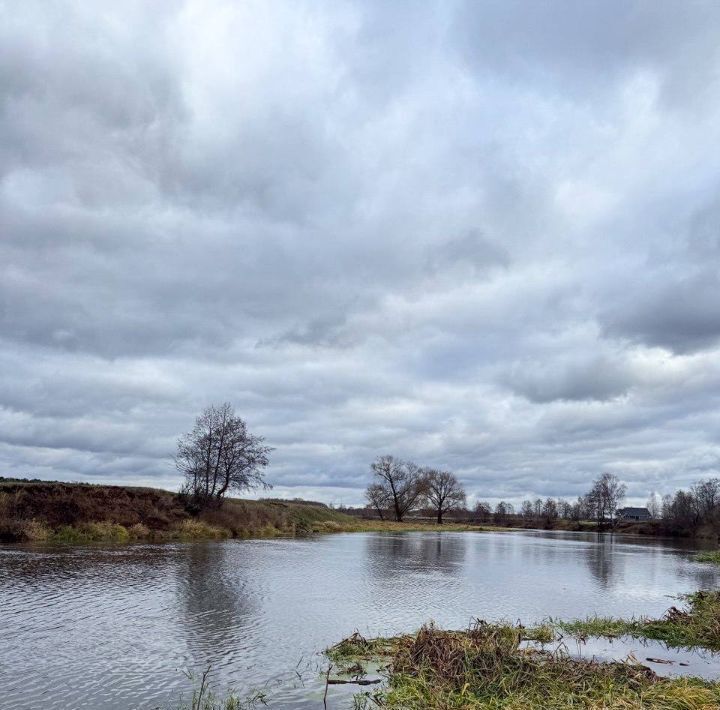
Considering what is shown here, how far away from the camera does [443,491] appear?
120 meters

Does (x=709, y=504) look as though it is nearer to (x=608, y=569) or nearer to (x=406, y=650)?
(x=608, y=569)

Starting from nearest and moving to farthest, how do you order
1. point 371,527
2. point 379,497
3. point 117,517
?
point 117,517 → point 371,527 → point 379,497

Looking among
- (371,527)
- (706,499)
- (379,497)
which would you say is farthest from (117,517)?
(706,499)

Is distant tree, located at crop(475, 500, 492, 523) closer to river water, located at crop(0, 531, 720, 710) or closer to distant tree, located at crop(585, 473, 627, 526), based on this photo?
distant tree, located at crop(585, 473, 627, 526)

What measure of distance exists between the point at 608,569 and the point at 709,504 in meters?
102

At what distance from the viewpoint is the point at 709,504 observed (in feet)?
405

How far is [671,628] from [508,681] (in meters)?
8.68

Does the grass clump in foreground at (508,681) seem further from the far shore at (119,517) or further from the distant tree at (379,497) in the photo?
the distant tree at (379,497)

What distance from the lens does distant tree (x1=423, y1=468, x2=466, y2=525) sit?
119 m

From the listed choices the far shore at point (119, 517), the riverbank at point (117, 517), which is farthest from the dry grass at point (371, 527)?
the riverbank at point (117, 517)

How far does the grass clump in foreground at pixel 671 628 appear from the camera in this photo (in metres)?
15.6

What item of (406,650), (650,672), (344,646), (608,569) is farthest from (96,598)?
(608,569)

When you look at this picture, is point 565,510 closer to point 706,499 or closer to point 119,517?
point 706,499

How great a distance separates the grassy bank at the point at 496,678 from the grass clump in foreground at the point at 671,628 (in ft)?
10.0
